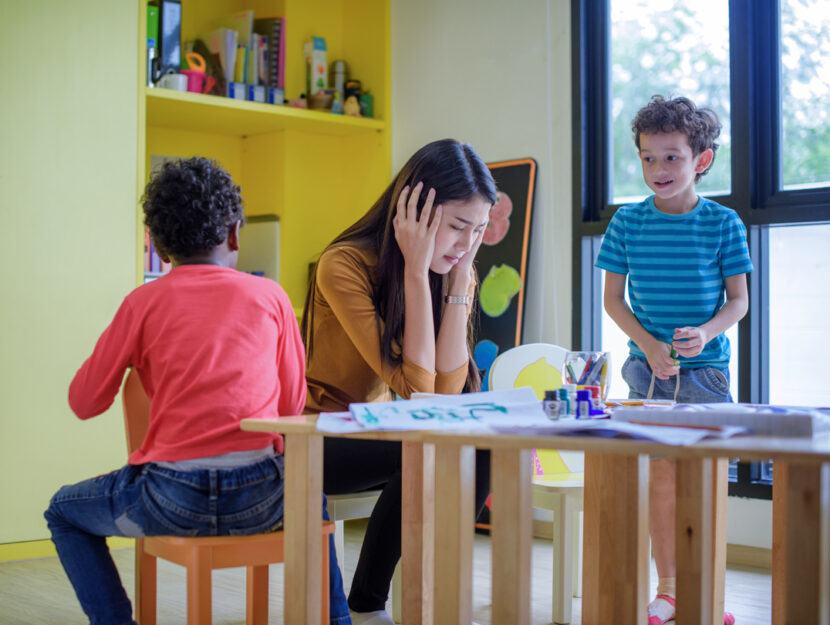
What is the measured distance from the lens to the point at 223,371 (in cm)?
158

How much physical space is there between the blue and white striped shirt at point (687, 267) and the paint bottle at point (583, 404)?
988 mm

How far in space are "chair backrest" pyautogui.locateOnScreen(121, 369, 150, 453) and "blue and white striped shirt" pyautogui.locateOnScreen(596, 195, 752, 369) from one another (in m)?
1.23

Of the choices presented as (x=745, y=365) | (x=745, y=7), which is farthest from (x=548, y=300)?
(x=745, y=7)

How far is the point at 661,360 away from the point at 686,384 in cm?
14

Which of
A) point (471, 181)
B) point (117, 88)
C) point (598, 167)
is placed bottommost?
point (471, 181)

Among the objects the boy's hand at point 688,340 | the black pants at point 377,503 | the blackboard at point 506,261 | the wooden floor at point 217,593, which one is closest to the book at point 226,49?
the blackboard at point 506,261

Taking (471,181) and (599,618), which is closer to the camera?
(599,618)

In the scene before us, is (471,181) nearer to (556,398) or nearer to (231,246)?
(231,246)

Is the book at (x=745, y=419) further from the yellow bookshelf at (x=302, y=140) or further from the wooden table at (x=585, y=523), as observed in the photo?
the yellow bookshelf at (x=302, y=140)

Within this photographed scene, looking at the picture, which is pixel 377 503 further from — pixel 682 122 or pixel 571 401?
pixel 682 122

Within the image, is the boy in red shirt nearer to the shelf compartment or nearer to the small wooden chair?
the small wooden chair

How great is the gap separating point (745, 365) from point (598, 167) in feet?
2.82

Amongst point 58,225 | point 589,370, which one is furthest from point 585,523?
point 58,225

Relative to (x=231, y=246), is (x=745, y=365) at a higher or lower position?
lower
